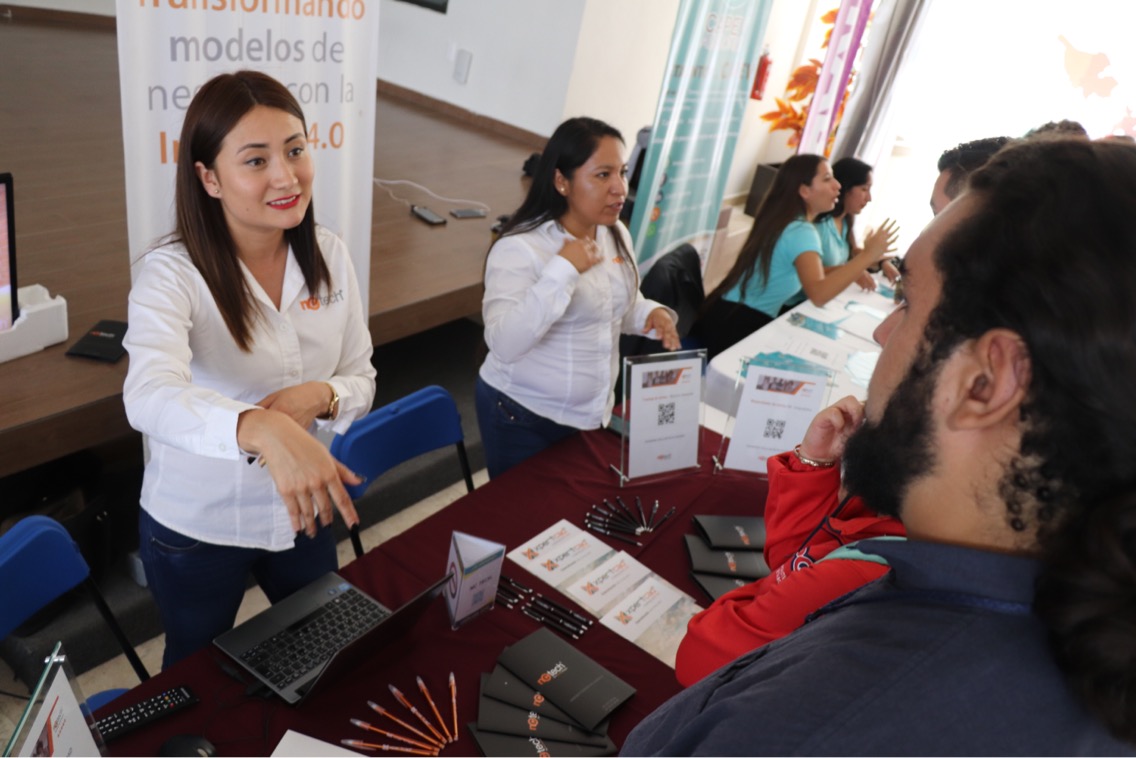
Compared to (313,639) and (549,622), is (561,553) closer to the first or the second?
(549,622)

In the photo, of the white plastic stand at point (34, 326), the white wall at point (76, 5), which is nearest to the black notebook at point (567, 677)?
the white plastic stand at point (34, 326)

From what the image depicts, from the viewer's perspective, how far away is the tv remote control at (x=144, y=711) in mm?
1218

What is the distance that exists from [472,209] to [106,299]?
83.8 inches

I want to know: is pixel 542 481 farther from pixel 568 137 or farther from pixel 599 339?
pixel 568 137

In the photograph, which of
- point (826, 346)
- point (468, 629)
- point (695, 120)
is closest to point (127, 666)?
point (468, 629)

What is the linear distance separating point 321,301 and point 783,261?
8.17 feet

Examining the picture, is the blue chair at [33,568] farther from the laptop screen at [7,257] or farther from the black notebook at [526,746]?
the laptop screen at [7,257]

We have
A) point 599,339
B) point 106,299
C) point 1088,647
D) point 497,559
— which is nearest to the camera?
point 1088,647

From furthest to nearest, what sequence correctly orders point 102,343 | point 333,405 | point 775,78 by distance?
point 775,78 < point 102,343 < point 333,405

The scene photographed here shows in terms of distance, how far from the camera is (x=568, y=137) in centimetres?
231

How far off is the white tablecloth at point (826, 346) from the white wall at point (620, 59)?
2.55 metres

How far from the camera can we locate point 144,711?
1261 mm

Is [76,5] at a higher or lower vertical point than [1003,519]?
lower

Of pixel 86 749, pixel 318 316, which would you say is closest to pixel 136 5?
pixel 318 316
